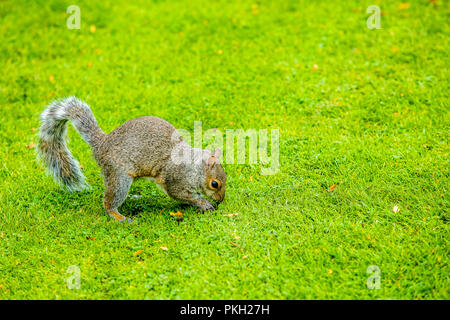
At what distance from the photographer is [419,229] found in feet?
12.9

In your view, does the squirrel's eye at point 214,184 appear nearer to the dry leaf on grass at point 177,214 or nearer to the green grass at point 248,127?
the green grass at point 248,127

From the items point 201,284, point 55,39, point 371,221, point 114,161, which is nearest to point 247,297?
point 201,284

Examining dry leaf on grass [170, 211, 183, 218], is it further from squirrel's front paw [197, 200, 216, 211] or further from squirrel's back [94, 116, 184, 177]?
squirrel's back [94, 116, 184, 177]

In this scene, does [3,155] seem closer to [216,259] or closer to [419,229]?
[216,259]

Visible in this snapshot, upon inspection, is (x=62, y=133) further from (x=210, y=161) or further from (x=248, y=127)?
(x=248, y=127)

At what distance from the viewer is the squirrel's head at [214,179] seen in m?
4.45

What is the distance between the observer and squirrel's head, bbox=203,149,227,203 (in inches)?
175

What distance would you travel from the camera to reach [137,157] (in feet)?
14.6

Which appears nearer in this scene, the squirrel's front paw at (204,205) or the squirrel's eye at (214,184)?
the squirrel's eye at (214,184)

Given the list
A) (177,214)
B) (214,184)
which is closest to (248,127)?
(214,184)

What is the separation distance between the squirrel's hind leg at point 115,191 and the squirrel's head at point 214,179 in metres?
0.79

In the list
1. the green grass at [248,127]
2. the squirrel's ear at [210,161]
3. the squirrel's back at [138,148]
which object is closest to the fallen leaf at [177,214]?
the green grass at [248,127]

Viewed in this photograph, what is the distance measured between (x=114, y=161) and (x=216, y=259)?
147 cm

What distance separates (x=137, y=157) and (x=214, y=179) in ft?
2.69
